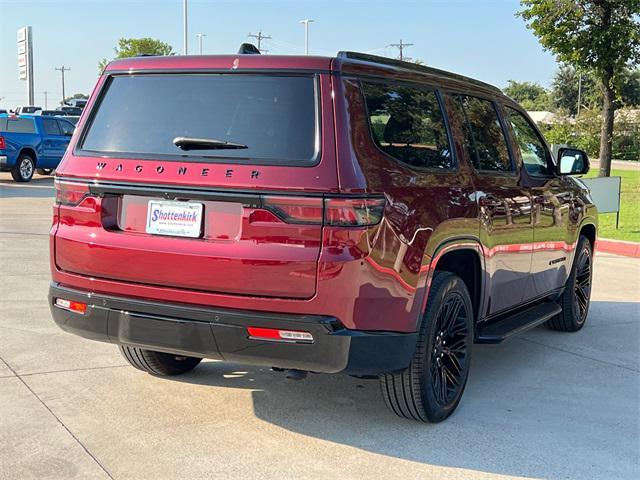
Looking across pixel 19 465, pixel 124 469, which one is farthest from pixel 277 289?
pixel 19 465

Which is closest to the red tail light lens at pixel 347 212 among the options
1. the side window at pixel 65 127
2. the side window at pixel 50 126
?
the side window at pixel 50 126

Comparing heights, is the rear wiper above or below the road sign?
below

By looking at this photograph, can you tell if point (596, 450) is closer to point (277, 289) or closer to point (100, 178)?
point (277, 289)

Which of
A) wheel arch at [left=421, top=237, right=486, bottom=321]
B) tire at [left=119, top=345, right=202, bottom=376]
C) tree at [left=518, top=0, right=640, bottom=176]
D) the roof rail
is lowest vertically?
tire at [left=119, top=345, right=202, bottom=376]

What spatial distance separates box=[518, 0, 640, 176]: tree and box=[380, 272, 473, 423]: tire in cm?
1770

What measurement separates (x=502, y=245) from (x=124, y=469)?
2.66 metres

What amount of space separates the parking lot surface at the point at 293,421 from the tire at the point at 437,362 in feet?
0.45

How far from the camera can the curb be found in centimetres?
1141

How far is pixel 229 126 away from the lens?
3863 mm

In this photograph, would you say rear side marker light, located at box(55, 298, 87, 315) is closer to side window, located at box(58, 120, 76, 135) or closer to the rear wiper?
the rear wiper

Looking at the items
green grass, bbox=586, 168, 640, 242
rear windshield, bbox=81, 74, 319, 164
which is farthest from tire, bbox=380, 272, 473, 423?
green grass, bbox=586, 168, 640, 242

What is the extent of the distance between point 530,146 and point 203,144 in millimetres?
3027

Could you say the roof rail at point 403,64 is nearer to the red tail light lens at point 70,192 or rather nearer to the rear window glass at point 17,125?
the red tail light lens at point 70,192

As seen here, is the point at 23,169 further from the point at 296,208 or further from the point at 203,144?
the point at 296,208
